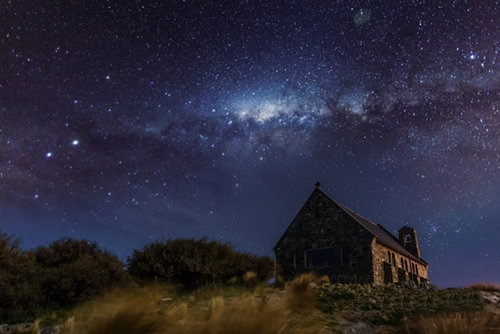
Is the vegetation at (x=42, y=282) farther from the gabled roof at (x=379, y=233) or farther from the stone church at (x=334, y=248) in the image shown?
the gabled roof at (x=379, y=233)

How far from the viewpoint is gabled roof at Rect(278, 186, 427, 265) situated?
22694mm

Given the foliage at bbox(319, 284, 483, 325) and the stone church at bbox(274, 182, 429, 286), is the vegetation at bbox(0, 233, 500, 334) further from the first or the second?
the stone church at bbox(274, 182, 429, 286)

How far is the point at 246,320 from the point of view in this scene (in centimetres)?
277

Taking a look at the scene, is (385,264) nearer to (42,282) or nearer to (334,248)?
(334,248)

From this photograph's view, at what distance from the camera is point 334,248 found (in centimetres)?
2253

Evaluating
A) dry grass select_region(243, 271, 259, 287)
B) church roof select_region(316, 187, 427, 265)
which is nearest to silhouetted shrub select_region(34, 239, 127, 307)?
dry grass select_region(243, 271, 259, 287)

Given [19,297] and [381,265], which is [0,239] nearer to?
[19,297]

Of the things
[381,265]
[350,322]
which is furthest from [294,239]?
[350,322]

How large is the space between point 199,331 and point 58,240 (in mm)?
15646

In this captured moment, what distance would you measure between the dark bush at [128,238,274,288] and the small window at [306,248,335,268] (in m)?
8.30

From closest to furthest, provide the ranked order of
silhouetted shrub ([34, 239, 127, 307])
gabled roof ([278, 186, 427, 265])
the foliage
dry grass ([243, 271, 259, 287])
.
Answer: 1. the foliage
2. silhouetted shrub ([34, 239, 127, 307])
3. dry grass ([243, 271, 259, 287])
4. gabled roof ([278, 186, 427, 265])

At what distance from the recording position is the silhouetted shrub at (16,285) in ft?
32.9

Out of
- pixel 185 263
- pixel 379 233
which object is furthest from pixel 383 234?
pixel 185 263

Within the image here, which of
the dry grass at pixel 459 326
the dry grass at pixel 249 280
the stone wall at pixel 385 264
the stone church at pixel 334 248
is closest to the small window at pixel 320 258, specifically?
the stone church at pixel 334 248
